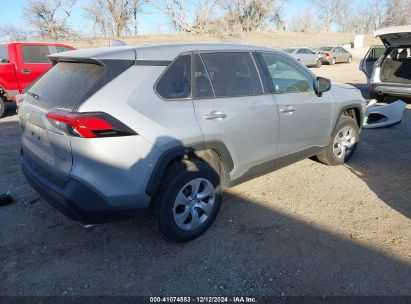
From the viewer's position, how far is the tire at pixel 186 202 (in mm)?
2799

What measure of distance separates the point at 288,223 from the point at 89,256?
1.91 meters

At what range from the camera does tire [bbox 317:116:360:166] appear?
4.62 metres

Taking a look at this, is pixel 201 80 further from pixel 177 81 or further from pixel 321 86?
pixel 321 86

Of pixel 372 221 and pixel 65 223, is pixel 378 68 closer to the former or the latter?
pixel 372 221

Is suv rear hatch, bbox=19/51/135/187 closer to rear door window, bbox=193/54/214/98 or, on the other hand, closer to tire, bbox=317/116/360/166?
rear door window, bbox=193/54/214/98

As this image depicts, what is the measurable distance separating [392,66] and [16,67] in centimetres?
989

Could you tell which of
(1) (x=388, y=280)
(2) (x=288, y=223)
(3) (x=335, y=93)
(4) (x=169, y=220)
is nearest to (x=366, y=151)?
(3) (x=335, y=93)

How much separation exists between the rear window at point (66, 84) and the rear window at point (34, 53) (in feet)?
21.5

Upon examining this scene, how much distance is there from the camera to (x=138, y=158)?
256 centimetres

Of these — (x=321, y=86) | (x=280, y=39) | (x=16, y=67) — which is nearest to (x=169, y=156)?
(x=321, y=86)

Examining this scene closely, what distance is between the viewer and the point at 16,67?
841cm

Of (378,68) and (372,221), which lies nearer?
(372,221)

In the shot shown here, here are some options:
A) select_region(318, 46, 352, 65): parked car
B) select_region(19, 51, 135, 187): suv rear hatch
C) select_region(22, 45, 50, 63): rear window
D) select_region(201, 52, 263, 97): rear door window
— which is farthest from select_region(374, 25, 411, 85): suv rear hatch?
select_region(318, 46, 352, 65): parked car

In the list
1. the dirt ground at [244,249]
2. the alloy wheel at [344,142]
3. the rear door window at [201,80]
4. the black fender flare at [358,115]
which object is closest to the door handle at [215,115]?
the rear door window at [201,80]
